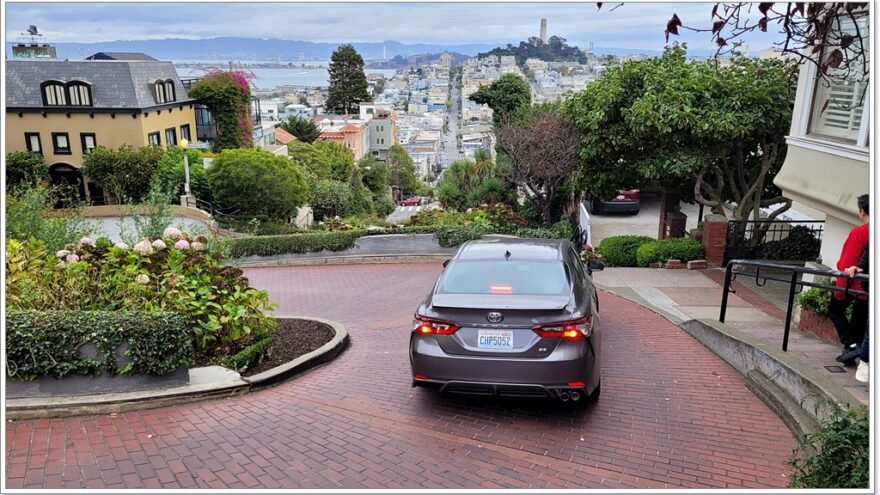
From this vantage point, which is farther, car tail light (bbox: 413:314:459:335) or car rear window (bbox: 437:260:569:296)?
car rear window (bbox: 437:260:569:296)

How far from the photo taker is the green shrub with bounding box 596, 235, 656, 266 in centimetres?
1456

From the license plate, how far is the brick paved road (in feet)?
2.22

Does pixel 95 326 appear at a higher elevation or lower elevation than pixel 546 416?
higher

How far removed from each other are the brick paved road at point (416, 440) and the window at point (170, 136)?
3820 cm

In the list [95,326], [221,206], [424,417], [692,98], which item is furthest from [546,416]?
[221,206]

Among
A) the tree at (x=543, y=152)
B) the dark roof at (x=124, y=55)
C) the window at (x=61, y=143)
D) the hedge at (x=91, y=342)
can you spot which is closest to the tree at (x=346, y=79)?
the dark roof at (x=124, y=55)

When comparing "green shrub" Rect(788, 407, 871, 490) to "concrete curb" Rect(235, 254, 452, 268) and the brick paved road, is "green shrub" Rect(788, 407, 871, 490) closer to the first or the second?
the brick paved road

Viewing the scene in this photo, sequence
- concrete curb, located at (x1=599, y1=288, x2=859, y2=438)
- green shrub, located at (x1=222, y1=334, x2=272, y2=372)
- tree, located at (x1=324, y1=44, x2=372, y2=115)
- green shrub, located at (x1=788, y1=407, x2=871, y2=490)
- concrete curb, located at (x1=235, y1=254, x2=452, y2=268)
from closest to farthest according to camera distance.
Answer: green shrub, located at (x1=788, y1=407, x2=871, y2=490)
concrete curb, located at (x1=599, y1=288, x2=859, y2=438)
green shrub, located at (x1=222, y1=334, x2=272, y2=372)
concrete curb, located at (x1=235, y1=254, x2=452, y2=268)
tree, located at (x1=324, y1=44, x2=372, y2=115)

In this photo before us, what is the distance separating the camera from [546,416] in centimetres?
538

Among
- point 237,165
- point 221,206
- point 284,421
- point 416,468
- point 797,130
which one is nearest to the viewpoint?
point 416,468

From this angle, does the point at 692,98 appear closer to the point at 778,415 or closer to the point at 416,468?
the point at 778,415

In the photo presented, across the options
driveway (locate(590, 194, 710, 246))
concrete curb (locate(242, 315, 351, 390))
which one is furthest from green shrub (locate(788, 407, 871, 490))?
driveway (locate(590, 194, 710, 246))

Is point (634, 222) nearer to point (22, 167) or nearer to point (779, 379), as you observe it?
point (779, 379)

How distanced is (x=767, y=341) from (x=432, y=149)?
18253cm
